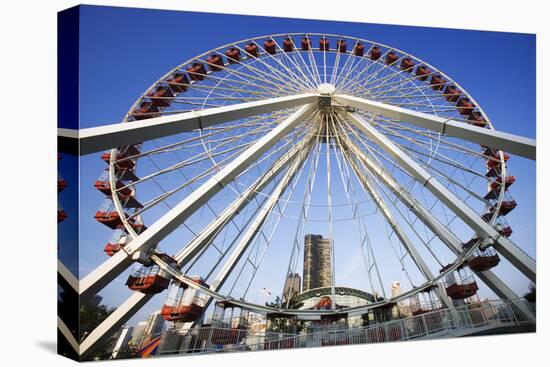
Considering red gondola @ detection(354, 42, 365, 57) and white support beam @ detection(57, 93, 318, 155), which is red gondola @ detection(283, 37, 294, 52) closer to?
red gondola @ detection(354, 42, 365, 57)

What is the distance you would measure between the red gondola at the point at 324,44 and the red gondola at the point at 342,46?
266 mm

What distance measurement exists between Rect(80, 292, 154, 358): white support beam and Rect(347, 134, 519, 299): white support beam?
6.82 metres

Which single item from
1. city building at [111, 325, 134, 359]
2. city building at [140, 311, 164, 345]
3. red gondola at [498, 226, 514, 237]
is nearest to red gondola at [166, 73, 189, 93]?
city building at [140, 311, 164, 345]

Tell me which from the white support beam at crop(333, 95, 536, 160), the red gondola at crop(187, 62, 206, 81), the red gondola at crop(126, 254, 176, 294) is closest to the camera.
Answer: the red gondola at crop(126, 254, 176, 294)

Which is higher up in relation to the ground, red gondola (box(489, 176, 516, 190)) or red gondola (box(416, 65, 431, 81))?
red gondola (box(416, 65, 431, 81))

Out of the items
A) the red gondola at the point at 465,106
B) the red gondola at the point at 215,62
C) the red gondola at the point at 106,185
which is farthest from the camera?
the red gondola at the point at 465,106

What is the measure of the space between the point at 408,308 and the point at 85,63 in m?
8.37

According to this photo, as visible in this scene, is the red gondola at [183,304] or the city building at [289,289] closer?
the red gondola at [183,304]

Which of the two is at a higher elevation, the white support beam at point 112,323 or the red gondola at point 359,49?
the red gondola at point 359,49

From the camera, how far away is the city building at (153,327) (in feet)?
26.9

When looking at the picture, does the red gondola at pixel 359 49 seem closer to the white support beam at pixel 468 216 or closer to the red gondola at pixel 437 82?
the red gondola at pixel 437 82

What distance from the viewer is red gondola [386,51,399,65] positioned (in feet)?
45.3

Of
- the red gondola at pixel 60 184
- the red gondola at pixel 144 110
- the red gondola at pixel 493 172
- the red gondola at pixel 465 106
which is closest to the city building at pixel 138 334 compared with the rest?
the red gondola at pixel 60 184

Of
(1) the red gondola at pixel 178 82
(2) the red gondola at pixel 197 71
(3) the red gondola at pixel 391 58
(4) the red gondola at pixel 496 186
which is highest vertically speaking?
(3) the red gondola at pixel 391 58
